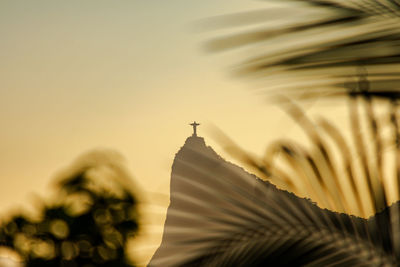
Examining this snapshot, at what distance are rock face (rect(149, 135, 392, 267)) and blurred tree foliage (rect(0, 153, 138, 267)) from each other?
1398 centimetres

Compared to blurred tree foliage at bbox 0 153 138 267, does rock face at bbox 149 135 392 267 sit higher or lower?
lower

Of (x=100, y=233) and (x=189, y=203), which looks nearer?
(x=189, y=203)

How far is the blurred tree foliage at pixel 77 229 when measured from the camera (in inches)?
674

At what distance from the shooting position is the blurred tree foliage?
17.1m

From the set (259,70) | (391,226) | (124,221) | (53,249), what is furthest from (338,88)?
(53,249)

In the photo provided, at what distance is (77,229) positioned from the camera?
18.3 m

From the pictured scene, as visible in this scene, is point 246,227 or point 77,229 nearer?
point 246,227

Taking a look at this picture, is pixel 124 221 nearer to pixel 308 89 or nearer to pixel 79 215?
pixel 79 215

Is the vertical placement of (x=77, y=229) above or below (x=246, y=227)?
above

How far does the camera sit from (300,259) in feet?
8.48

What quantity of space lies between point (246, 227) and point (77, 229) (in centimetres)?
1642

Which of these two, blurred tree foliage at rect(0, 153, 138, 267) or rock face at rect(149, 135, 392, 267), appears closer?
rock face at rect(149, 135, 392, 267)

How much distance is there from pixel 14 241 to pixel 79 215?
148 inches

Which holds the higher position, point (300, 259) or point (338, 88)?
point (338, 88)
